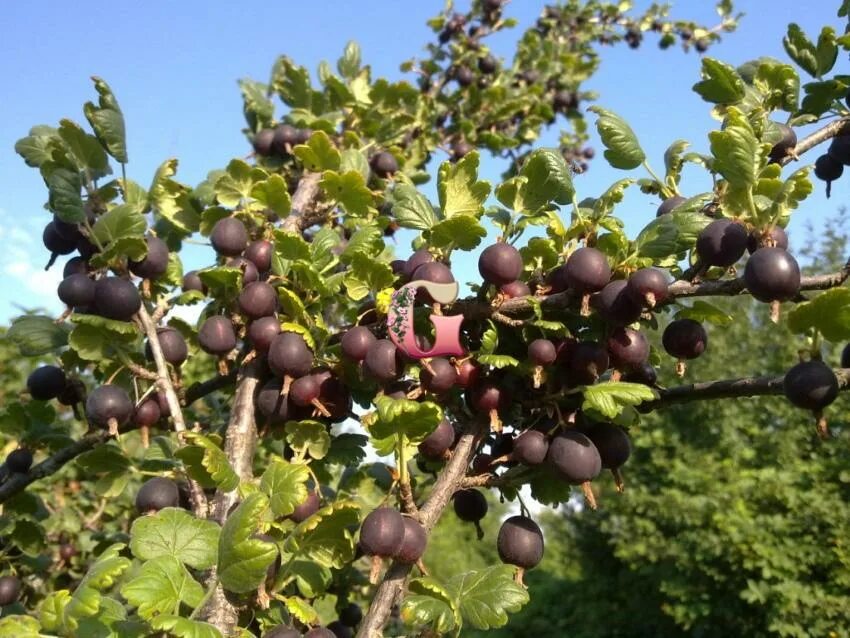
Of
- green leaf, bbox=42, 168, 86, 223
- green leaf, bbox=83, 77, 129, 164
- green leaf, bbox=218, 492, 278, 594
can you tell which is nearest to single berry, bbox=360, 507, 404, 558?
green leaf, bbox=218, 492, 278, 594

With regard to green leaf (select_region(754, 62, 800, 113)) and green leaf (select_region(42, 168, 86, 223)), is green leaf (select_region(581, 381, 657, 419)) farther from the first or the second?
green leaf (select_region(42, 168, 86, 223))

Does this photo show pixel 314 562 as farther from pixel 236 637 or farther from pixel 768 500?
pixel 768 500

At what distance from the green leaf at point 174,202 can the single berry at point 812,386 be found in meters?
1.47

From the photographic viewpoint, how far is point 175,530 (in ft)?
3.71

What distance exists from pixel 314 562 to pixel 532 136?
3.01 metres

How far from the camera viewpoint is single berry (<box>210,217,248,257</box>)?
1637 millimetres

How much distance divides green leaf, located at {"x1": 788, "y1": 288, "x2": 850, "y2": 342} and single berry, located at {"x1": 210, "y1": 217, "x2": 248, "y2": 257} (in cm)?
118

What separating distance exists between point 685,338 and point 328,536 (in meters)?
0.69

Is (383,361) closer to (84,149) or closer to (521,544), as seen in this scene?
(521,544)

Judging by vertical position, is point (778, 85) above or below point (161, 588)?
above

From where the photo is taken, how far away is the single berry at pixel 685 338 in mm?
1165

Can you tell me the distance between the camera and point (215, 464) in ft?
3.82

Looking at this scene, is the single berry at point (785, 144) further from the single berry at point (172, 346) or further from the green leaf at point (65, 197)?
the green leaf at point (65, 197)

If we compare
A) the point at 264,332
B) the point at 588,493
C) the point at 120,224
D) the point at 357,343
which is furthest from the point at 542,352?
the point at 120,224
